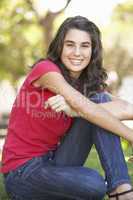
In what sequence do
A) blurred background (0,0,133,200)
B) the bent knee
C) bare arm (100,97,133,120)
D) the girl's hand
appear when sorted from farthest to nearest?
blurred background (0,0,133,200), bare arm (100,97,133,120), the girl's hand, the bent knee

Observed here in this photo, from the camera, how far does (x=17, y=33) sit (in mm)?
26250

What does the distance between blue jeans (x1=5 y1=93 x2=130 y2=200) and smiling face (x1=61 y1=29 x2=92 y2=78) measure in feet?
0.92

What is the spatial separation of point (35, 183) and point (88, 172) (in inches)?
12.3

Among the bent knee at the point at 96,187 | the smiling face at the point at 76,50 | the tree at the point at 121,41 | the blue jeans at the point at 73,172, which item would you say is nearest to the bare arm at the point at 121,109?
the blue jeans at the point at 73,172

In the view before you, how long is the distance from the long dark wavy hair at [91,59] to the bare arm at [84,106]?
0.59 feet

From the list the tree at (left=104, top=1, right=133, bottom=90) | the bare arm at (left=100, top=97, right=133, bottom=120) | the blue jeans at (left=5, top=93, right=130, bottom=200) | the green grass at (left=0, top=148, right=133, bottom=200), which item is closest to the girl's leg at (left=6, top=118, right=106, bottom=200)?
the blue jeans at (left=5, top=93, right=130, bottom=200)

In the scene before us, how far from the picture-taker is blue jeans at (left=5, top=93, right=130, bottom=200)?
3.13 m

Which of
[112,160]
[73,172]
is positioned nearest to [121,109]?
[112,160]

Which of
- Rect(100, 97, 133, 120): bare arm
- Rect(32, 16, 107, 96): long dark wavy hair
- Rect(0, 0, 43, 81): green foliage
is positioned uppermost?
Rect(32, 16, 107, 96): long dark wavy hair

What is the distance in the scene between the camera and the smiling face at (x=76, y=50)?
347 centimetres

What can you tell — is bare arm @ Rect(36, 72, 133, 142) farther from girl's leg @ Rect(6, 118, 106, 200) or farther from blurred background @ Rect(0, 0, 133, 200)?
blurred background @ Rect(0, 0, 133, 200)

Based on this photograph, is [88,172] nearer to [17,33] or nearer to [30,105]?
[30,105]

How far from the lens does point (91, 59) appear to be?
143 inches

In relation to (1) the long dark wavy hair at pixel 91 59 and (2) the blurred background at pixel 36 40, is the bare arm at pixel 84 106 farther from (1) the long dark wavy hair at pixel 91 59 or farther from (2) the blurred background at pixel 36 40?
(2) the blurred background at pixel 36 40
